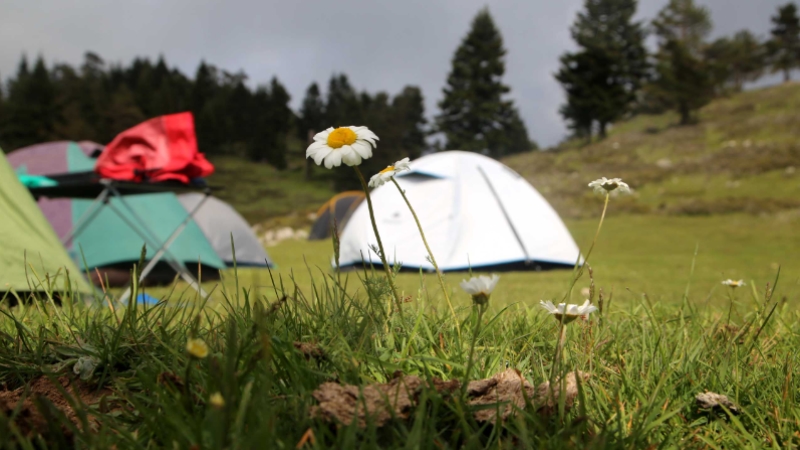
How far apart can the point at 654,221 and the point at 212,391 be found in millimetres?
14359

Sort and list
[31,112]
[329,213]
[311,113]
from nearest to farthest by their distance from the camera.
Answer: [329,213], [31,112], [311,113]

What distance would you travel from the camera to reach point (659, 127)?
35875 mm

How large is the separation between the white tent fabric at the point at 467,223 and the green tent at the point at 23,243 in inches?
152

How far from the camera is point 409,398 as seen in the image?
84 cm

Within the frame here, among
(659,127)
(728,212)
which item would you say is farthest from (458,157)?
(659,127)

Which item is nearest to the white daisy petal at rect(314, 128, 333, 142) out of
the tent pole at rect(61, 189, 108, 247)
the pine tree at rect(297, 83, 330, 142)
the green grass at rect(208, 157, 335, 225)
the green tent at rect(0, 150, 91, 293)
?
the green tent at rect(0, 150, 91, 293)

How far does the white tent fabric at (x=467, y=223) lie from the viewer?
6.62 m

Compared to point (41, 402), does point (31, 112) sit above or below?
above

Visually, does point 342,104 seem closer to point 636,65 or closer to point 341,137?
point 636,65

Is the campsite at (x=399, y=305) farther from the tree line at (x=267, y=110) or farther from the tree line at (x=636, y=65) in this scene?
the tree line at (x=267, y=110)

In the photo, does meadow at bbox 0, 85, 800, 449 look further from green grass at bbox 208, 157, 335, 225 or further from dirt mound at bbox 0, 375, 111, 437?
green grass at bbox 208, 157, 335, 225

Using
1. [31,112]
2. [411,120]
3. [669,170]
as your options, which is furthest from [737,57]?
[31,112]

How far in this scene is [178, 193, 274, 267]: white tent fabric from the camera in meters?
7.92

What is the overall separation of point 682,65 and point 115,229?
37.2 metres
